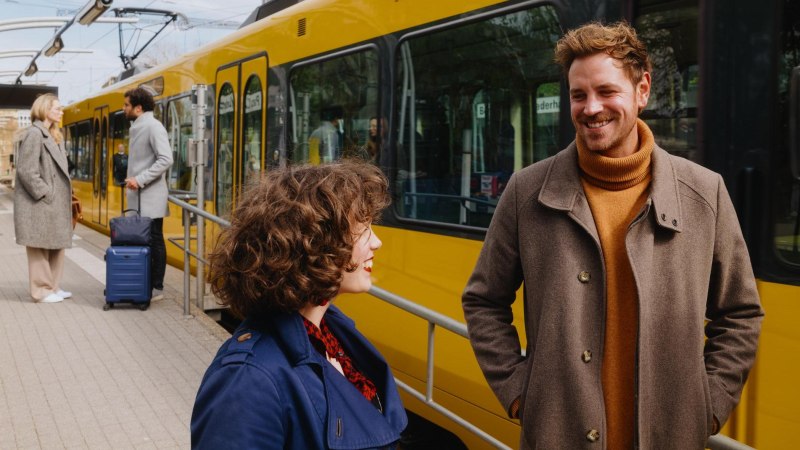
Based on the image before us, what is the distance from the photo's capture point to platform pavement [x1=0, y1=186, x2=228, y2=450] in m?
4.43

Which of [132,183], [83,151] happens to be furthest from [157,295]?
[83,151]

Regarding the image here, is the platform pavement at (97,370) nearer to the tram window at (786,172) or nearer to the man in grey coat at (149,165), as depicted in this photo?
the man in grey coat at (149,165)

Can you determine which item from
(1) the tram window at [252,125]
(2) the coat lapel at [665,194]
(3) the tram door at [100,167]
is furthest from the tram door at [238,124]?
(3) the tram door at [100,167]

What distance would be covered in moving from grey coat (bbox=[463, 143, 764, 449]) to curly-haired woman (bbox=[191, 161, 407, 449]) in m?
0.46

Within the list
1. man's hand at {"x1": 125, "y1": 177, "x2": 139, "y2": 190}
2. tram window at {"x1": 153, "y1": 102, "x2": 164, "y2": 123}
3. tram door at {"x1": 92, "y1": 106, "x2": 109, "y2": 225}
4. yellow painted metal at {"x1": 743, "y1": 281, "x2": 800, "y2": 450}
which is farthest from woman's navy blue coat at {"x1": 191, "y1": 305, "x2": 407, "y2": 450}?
tram door at {"x1": 92, "y1": 106, "x2": 109, "y2": 225}

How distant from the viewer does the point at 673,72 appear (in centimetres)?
340

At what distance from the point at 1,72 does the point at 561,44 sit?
29437 mm

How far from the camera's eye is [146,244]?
7.22 meters

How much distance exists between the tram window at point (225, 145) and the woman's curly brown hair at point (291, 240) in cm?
646

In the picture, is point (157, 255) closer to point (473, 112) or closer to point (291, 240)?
point (473, 112)

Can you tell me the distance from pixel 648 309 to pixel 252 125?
592 cm

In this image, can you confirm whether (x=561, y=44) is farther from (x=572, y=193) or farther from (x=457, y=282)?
(x=457, y=282)

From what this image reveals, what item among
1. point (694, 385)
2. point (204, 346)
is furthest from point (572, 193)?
point (204, 346)

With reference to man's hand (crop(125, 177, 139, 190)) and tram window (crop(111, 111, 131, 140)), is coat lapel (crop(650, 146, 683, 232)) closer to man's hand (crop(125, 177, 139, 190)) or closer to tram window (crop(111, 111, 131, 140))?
man's hand (crop(125, 177, 139, 190))
